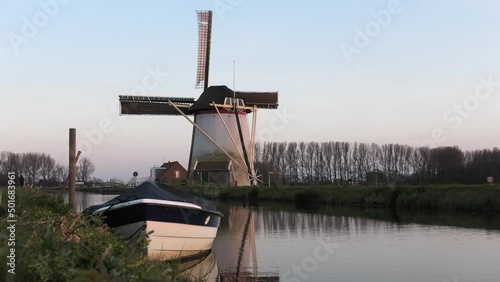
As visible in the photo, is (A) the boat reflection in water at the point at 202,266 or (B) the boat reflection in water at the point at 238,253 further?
(A) the boat reflection in water at the point at 202,266

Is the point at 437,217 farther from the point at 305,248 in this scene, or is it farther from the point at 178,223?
the point at 178,223

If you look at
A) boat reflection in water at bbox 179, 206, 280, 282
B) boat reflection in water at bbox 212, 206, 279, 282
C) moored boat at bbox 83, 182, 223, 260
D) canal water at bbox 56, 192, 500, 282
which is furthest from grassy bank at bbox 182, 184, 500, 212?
moored boat at bbox 83, 182, 223, 260

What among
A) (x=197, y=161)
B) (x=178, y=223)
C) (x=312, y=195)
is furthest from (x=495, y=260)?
(x=197, y=161)

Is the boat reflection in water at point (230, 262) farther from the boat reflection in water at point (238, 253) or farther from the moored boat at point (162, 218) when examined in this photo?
the moored boat at point (162, 218)

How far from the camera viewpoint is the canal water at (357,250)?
33.1ft

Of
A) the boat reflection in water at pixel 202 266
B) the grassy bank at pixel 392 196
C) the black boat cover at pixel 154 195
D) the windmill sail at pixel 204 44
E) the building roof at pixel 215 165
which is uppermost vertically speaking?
the windmill sail at pixel 204 44

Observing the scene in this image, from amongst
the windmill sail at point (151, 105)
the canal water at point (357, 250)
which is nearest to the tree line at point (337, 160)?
the windmill sail at point (151, 105)

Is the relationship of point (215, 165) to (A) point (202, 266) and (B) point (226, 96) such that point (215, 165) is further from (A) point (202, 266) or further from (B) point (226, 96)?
(A) point (202, 266)

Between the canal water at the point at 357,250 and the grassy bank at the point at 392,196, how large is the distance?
376 cm

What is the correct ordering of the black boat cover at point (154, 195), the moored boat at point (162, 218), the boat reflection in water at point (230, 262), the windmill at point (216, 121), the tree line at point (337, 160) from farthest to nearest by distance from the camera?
the tree line at point (337, 160) → the windmill at point (216, 121) → the black boat cover at point (154, 195) → the moored boat at point (162, 218) → the boat reflection in water at point (230, 262)

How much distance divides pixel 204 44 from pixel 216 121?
7.34 metres

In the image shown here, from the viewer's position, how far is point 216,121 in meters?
41.2

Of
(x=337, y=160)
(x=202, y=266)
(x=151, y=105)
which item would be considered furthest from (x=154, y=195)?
(x=337, y=160)

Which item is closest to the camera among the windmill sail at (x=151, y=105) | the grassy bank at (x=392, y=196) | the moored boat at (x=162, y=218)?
the moored boat at (x=162, y=218)
